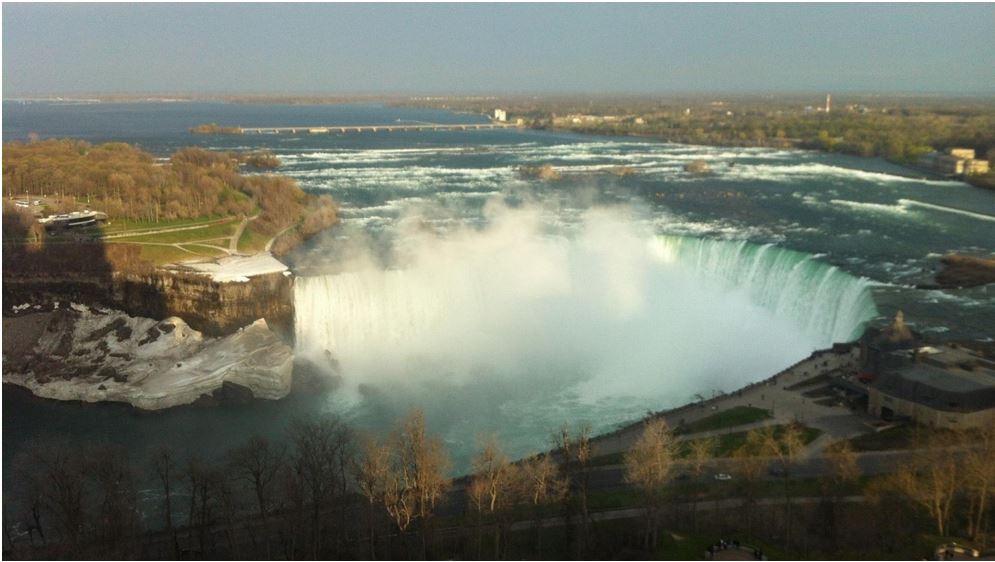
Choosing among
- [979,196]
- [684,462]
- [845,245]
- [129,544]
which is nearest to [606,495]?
[684,462]

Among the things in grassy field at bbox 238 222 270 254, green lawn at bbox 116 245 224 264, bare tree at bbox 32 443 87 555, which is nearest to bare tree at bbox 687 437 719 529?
bare tree at bbox 32 443 87 555

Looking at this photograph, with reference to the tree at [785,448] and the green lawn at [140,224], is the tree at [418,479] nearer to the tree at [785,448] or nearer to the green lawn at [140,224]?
the tree at [785,448]

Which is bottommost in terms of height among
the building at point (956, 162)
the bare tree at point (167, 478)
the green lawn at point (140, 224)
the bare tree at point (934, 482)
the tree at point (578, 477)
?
the bare tree at point (167, 478)

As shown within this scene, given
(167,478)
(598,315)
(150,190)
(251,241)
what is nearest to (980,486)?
(167,478)

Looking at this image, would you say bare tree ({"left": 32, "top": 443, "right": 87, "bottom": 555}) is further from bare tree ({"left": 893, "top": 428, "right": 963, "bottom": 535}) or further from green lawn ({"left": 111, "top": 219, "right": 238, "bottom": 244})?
green lawn ({"left": 111, "top": 219, "right": 238, "bottom": 244})

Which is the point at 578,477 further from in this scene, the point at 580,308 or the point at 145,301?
the point at 145,301

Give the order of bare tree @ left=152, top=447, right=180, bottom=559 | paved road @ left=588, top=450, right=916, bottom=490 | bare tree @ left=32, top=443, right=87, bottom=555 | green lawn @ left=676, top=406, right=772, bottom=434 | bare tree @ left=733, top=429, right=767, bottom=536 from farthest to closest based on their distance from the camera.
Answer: green lawn @ left=676, top=406, right=772, bottom=434, paved road @ left=588, top=450, right=916, bottom=490, bare tree @ left=152, top=447, right=180, bottom=559, bare tree @ left=32, top=443, right=87, bottom=555, bare tree @ left=733, top=429, right=767, bottom=536

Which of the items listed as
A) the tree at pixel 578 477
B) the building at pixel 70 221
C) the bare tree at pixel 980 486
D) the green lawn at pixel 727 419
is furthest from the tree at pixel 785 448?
the building at pixel 70 221
